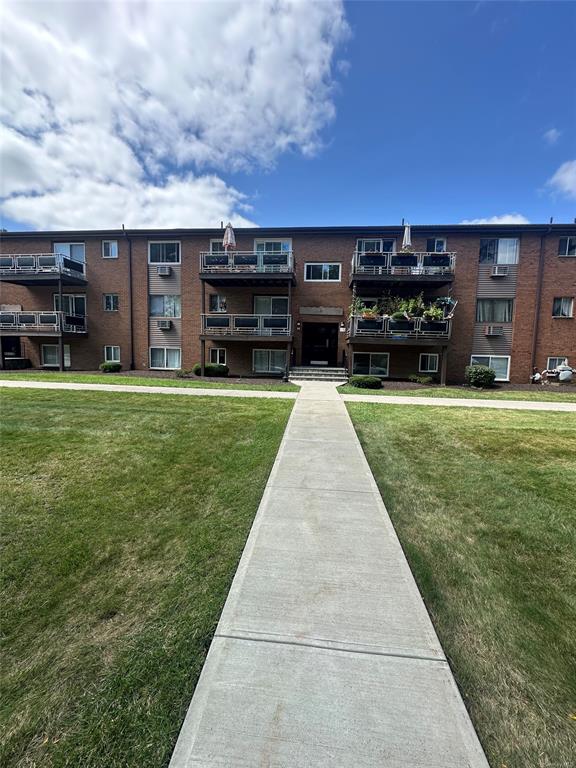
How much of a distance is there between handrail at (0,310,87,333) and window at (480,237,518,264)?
75.2 ft

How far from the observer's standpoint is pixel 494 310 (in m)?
18.1

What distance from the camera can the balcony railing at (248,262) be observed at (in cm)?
1688

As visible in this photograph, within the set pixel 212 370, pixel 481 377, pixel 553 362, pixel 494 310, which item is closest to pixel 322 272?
pixel 212 370

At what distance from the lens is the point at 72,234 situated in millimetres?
20078

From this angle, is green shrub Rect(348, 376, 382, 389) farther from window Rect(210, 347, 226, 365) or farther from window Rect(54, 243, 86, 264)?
window Rect(54, 243, 86, 264)

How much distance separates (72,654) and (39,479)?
124 inches

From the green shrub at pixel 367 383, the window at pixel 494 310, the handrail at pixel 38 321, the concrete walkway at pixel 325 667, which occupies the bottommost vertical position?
the concrete walkway at pixel 325 667

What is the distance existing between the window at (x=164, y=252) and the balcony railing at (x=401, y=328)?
10944 mm

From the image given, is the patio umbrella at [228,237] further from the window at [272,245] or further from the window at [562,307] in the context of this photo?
the window at [562,307]

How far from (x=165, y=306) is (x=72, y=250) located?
683cm

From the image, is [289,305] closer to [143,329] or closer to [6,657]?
[143,329]

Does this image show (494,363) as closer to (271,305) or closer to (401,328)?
(401,328)

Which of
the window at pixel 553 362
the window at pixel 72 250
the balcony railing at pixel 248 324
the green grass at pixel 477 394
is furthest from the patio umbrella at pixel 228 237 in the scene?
the window at pixel 553 362

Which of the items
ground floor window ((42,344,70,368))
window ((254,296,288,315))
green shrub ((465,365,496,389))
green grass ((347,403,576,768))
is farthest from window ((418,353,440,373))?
ground floor window ((42,344,70,368))
